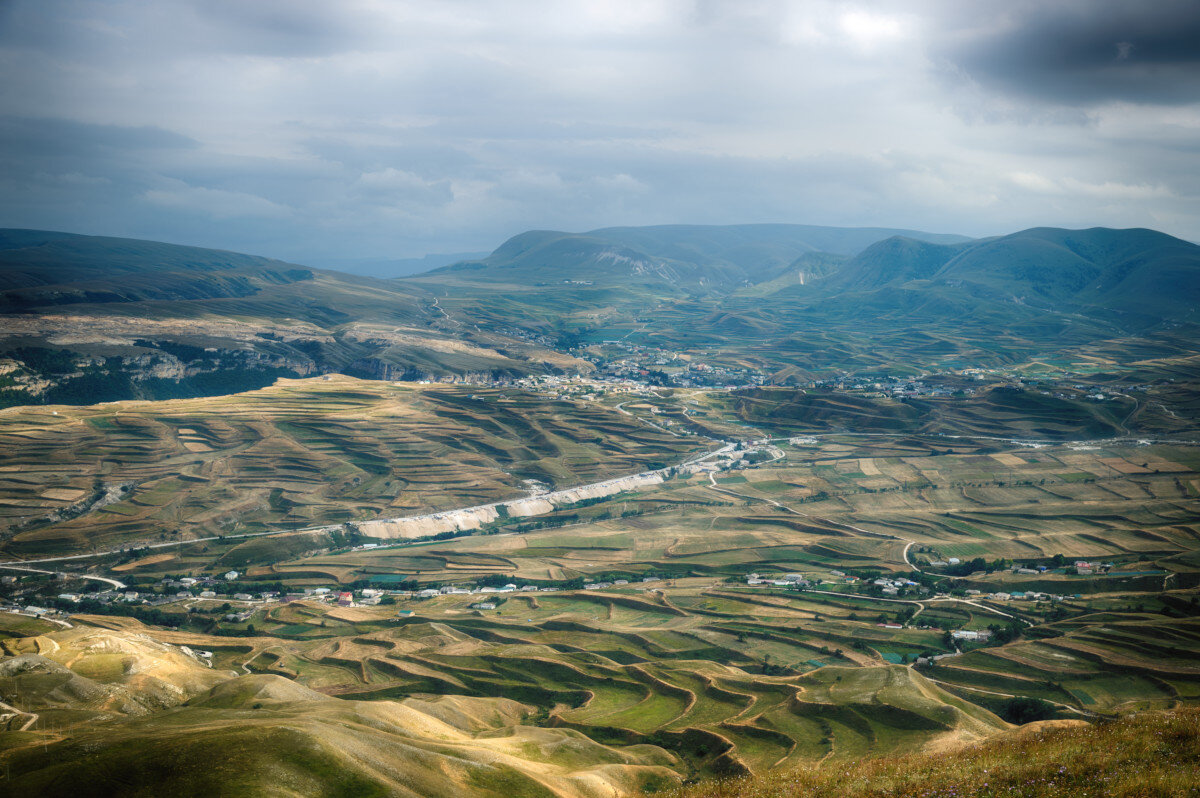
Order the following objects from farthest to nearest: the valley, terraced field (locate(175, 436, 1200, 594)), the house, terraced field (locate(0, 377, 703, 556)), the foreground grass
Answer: terraced field (locate(0, 377, 703, 556)) < terraced field (locate(175, 436, 1200, 594)) < the house < the valley < the foreground grass

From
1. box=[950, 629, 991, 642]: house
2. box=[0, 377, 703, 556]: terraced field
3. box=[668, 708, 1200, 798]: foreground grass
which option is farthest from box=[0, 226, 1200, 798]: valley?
box=[668, 708, 1200, 798]: foreground grass

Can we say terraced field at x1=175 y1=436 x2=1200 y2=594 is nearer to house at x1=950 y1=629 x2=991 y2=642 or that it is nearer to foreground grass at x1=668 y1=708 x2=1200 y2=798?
house at x1=950 y1=629 x2=991 y2=642

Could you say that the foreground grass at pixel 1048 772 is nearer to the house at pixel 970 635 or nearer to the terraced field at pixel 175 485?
the house at pixel 970 635

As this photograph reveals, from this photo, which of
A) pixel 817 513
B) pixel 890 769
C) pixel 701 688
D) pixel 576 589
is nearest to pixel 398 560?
pixel 576 589

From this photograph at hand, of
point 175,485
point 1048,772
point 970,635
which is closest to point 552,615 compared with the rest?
point 970,635

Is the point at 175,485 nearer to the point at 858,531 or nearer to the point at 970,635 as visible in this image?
the point at 858,531

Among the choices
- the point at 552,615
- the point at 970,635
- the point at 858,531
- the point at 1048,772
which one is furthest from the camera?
the point at 858,531

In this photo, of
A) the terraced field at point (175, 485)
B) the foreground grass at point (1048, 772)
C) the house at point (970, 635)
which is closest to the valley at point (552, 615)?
the house at point (970, 635)

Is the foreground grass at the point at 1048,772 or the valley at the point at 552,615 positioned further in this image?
the valley at the point at 552,615
